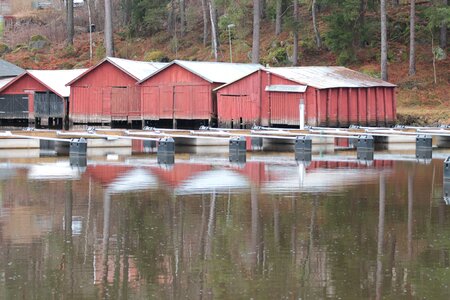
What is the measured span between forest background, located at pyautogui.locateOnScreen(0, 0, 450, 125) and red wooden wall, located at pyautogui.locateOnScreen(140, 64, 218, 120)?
317 inches

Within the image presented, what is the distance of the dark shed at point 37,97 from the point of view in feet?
188

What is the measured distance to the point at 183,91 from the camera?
52.2 meters

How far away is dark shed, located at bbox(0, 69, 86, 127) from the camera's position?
57.4 m

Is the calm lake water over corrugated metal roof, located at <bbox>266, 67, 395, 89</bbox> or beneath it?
beneath

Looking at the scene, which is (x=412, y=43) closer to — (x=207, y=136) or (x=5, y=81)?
(x=207, y=136)

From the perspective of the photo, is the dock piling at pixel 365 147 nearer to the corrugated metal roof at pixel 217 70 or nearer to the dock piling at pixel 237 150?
the dock piling at pixel 237 150

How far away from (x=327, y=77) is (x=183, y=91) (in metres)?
7.47

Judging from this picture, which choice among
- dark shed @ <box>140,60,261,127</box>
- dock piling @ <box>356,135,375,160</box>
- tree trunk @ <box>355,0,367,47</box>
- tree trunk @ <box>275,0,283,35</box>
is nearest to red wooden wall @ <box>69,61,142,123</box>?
dark shed @ <box>140,60,261,127</box>

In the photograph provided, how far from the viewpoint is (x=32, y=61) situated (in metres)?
79.2

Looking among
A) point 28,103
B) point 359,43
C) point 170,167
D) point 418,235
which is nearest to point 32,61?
point 28,103

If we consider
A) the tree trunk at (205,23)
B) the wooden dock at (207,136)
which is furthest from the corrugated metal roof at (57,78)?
the tree trunk at (205,23)

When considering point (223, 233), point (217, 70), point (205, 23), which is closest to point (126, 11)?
point (205, 23)

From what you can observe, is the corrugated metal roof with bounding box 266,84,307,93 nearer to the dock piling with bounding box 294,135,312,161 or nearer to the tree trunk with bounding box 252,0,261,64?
the tree trunk with bounding box 252,0,261,64

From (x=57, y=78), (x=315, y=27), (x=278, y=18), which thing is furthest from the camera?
(x=278, y=18)
